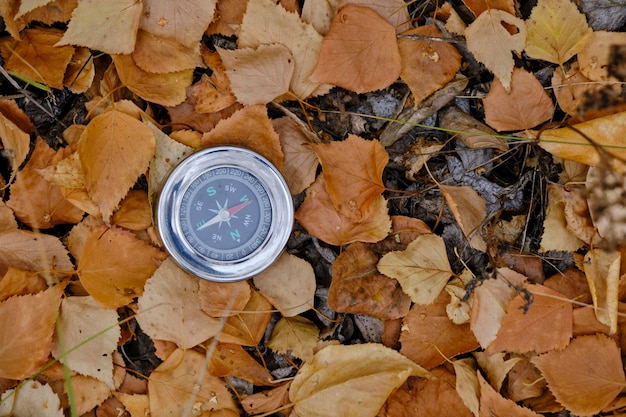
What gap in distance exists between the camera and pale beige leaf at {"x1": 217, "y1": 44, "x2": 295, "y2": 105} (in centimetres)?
189

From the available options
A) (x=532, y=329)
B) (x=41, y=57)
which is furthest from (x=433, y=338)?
(x=41, y=57)

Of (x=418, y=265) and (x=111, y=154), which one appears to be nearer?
(x=111, y=154)

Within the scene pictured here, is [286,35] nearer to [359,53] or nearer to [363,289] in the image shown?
[359,53]

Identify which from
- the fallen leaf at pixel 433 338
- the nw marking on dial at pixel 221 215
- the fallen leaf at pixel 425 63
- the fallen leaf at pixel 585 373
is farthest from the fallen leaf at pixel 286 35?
the fallen leaf at pixel 585 373

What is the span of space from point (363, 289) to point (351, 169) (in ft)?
1.36

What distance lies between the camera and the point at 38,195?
1.91 m

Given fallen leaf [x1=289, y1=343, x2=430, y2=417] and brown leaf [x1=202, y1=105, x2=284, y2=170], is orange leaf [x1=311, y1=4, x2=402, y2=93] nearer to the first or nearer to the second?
brown leaf [x1=202, y1=105, x2=284, y2=170]

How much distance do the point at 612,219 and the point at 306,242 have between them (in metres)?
0.99

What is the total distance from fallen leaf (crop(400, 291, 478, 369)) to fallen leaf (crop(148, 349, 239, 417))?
69 centimetres

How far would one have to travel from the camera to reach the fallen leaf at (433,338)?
197 cm

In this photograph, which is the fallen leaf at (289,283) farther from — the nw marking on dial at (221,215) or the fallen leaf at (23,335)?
the fallen leaf at (23,335)

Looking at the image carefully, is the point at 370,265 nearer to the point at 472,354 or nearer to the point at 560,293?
the point at 472,354

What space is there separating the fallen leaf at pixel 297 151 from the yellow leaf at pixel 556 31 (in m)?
0.80

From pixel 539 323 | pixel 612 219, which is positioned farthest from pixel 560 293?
pixel 612 219
